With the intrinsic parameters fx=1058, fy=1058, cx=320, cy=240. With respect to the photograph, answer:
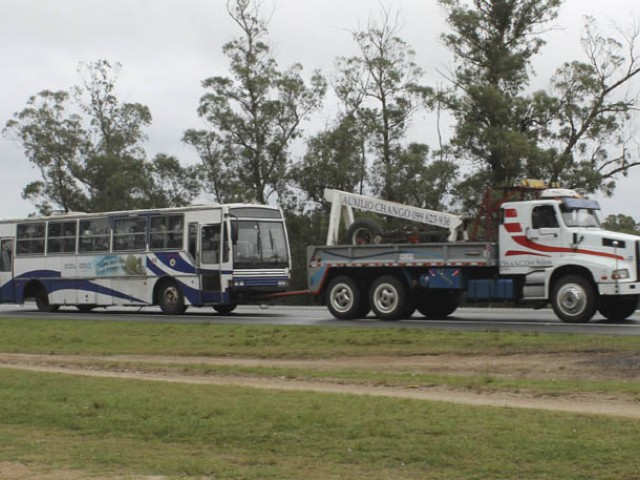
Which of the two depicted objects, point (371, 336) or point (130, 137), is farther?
point (130, 137)

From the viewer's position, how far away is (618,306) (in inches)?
912

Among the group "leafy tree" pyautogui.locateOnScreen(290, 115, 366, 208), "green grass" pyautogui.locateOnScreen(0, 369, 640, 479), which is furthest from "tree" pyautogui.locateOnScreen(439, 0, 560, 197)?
"green grass" pyautogui.locateOnScreen(0, 369, 640, 479)

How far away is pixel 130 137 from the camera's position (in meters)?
77.9

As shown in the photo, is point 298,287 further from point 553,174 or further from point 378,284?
point 378,284

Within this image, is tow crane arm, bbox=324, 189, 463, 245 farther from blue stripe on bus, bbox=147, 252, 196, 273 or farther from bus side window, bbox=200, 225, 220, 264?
blue stripe on bus, bbox=147, 252, 196, 273

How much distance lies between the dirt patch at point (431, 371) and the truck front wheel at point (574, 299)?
17.0ft

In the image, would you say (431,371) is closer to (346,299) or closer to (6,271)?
(346,299)

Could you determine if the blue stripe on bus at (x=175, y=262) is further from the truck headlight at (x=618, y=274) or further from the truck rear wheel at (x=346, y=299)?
the truck headlight at (x=618, y=274)

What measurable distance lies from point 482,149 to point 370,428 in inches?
1713

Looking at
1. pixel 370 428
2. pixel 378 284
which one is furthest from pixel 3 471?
pixel 378 284

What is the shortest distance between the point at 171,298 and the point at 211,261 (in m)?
1.99

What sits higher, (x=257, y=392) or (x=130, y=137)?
(x=130, y=137)

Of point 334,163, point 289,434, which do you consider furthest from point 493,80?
point 289,434

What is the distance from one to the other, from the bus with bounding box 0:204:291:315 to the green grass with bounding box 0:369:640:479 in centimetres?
1579
